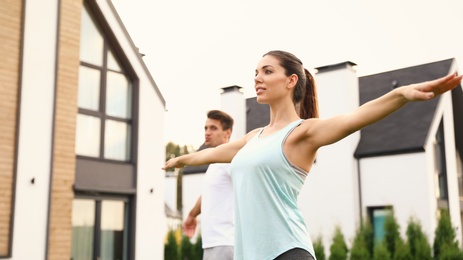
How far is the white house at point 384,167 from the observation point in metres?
17.3

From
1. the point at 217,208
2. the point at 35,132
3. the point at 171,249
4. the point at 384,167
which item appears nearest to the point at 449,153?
the point at 384,167

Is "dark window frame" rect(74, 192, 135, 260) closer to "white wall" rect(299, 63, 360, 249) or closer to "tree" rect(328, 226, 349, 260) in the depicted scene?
"tree" rect(328, 226, 349, 260)

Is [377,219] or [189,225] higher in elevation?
[377,219]

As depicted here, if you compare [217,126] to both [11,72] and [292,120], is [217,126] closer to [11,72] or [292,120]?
[292,120]

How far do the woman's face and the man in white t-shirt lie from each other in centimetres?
300

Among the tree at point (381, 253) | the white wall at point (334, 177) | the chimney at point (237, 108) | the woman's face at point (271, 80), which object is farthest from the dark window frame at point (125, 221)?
the woman's face at point (271, 80)

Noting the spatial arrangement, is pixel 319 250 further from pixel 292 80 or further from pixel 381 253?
pixel 292 80

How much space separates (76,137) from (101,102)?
115cm

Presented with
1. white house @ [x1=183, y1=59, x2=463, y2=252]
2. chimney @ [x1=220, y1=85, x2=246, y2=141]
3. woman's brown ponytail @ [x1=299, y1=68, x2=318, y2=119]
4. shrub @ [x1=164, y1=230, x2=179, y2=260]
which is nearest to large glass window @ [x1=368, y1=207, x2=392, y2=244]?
white house @ [x1=183, y1=59, x2=463, y2=252]

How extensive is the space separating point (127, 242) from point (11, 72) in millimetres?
4911

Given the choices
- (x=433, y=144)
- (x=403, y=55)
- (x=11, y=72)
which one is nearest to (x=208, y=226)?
(x=11, y=72)

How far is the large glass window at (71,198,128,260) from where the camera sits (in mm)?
12969

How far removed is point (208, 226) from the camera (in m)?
5.76

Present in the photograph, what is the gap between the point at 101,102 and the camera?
45.5 feet
